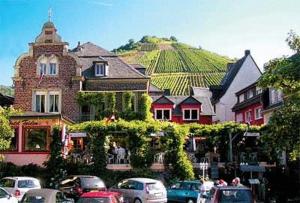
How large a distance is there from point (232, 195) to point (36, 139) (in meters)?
Result: 25.4

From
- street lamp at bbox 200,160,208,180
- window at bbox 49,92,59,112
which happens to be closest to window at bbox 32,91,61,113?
window at bbox 49,92,59,112

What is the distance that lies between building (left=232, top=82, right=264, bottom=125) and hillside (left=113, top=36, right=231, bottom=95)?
3002cm

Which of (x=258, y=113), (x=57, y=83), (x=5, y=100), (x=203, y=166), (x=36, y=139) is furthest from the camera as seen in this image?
(x=258, y=113)

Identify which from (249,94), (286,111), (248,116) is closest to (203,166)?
(248,116)

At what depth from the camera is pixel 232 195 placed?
773 inches

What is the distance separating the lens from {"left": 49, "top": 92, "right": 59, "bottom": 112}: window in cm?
4953

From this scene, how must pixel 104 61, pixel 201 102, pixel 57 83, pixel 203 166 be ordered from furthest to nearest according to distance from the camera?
pixel 201 102 < pixel 104 61 < pixel 57 83 < pixel 203 166

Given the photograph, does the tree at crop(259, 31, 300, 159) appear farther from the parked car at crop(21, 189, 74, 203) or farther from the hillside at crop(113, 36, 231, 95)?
the hillside at crop(113, 36, 231, 95)

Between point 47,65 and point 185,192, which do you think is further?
point 47,65

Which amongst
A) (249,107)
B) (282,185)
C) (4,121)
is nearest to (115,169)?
(4,121)

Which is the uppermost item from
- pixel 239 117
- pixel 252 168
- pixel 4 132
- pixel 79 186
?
pixel 239 117

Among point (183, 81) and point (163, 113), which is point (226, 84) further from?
point (183, 81)

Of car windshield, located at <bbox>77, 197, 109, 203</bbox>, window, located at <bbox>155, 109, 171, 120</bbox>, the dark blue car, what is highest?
window, located at <bbox>155, 109, 171, 120</bbox>

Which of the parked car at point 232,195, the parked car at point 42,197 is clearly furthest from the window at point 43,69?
the parked car at point 232,195
